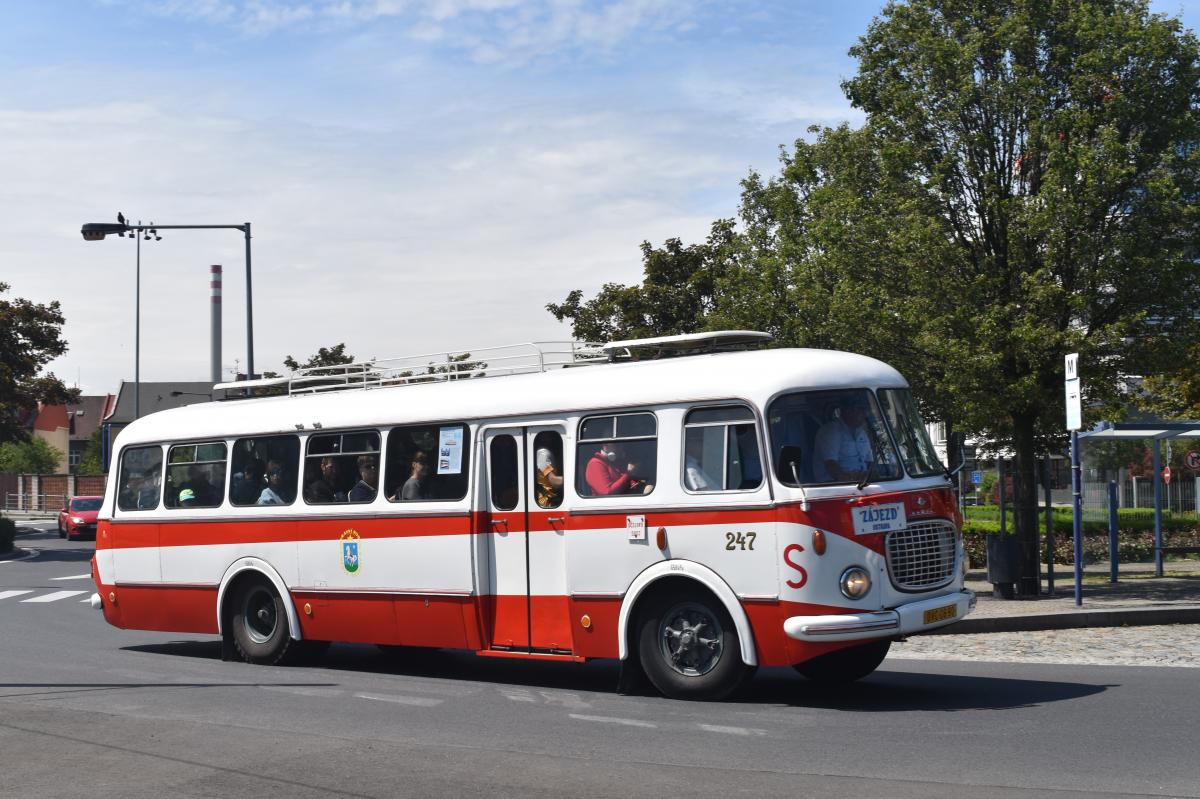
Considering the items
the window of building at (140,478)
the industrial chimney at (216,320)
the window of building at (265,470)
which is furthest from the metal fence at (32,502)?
the window of building at (265,470)

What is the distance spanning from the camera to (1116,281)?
19703mm

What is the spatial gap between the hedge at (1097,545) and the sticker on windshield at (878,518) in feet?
56.6

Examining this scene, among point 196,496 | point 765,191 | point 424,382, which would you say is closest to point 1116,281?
point 424,382

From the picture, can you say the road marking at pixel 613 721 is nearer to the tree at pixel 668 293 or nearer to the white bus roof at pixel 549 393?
the white bus roof at pixel 549 393

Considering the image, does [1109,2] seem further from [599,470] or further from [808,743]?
[808,743]

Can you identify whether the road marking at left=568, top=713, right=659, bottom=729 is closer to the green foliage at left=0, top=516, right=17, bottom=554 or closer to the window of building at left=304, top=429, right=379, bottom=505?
the window of building at left=304, top=429, right=379, bottom=505

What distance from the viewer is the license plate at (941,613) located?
10938 mm

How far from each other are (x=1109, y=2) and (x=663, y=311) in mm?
19585

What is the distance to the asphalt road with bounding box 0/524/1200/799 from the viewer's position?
319 inches

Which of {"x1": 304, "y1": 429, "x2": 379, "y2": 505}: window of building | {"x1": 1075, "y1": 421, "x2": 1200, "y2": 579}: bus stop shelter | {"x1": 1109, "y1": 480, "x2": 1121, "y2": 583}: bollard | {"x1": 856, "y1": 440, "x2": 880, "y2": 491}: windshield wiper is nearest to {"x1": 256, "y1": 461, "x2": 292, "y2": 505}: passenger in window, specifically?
{"x1": 304, "y1": 429, "x2": 379, "y2": 505}: window of building

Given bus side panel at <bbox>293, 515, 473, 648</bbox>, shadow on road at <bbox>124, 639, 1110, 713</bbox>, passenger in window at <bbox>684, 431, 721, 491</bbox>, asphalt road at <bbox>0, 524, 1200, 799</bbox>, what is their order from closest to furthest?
asphalt road at <bbox>0, 524, 1200, 799</bbox>, shadow on road at <bbox>124, 639, 1110, 713</bbox>, passenger in window at <bbox>684, 431, 721, 491</bbox>, bus side panel at <bbox>293, 515, 473, 648</bbox>

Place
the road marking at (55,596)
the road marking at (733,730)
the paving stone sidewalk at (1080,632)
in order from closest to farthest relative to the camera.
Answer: the road marking at (733,730) → the paving stone sidewalk at (1080,632) → the road marking at (55,596)

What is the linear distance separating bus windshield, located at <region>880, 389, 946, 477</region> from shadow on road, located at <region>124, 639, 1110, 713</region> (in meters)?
1.74

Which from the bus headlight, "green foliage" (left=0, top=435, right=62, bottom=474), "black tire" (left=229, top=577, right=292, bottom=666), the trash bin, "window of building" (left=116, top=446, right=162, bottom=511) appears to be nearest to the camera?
the bus headlight
